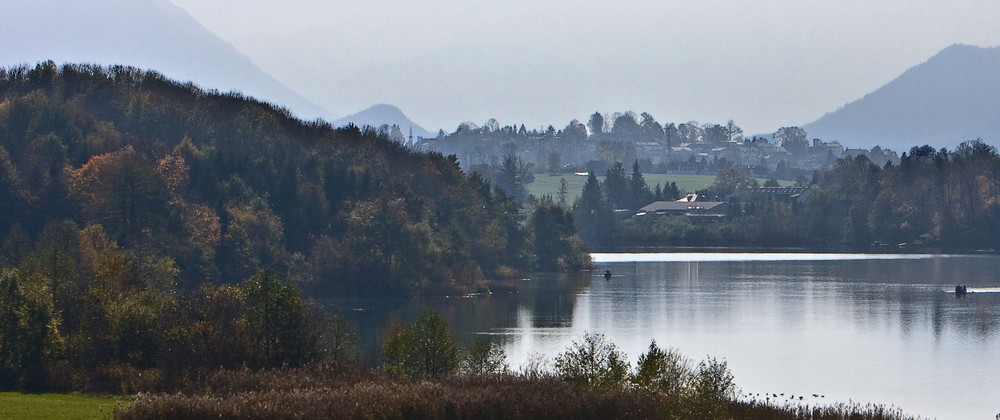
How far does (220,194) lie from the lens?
113 metres

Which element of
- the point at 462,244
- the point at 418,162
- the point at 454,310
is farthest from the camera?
the point at 418,162

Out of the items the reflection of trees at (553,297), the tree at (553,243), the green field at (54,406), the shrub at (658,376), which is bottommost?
the green field at (54,406)

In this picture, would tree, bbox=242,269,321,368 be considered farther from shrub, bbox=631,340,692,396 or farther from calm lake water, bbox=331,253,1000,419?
calm lake water, bbox=331,253,1000,419

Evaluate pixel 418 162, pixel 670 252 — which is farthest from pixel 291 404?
pixel 670 252

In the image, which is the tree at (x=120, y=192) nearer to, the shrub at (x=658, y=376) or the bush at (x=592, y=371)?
the bush at (x=592, y=371)

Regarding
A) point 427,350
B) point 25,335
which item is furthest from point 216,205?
point 427,350

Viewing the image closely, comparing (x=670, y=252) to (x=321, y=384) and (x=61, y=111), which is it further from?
(x=321, y=384)

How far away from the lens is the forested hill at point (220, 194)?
99.8 metres

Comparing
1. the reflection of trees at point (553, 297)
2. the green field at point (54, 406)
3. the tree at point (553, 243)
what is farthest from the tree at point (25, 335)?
the tree at point (553, 243)

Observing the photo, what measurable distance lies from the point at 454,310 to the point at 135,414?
199ft

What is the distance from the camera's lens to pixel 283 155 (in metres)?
126

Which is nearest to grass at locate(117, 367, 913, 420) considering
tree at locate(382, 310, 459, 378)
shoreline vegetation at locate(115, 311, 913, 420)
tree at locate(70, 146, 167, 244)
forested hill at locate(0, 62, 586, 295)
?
shoreline vegetation at locate(115, 311, 913, 420)

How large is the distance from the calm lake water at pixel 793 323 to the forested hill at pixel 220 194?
28.7ft

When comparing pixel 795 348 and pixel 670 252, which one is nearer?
pixel 795 348
